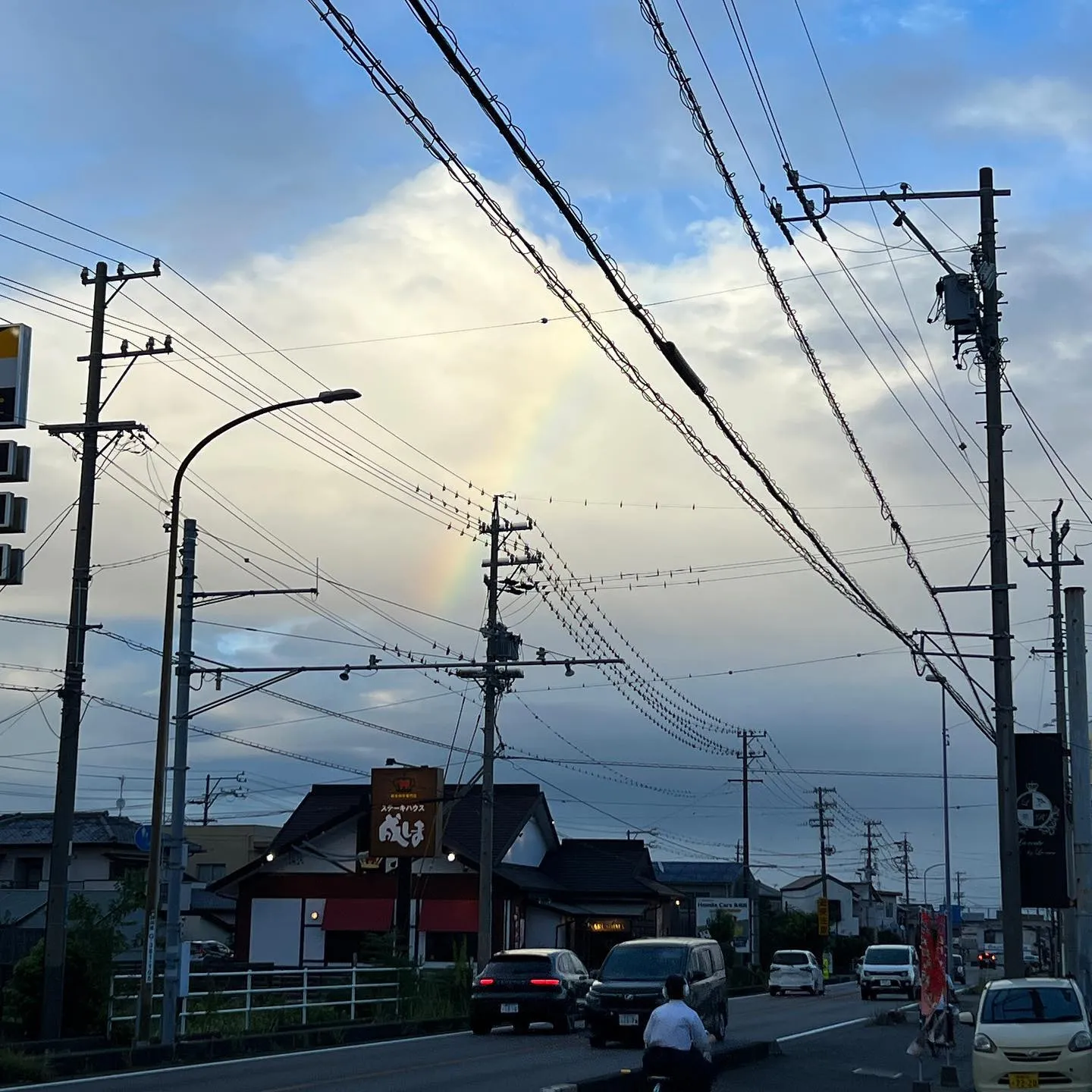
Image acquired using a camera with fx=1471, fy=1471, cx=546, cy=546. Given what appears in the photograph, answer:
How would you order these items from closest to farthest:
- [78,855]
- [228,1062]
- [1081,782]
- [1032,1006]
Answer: [1032,1006] < [228,1062] < [1081,782] < [78,855]

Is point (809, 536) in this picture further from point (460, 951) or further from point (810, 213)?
point (460, 951)

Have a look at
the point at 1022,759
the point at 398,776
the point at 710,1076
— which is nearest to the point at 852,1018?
the point at 398,776

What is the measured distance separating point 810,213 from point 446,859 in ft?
126

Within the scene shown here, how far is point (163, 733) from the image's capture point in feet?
86.6

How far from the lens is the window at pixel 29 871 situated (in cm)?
6047

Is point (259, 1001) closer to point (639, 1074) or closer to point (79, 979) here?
point (79, 979)

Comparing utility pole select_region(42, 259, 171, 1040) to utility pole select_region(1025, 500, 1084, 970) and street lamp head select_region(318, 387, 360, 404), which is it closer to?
street lamp head select_region(318, 387, 360, 404)

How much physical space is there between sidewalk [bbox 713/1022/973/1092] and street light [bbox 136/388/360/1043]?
8942mm

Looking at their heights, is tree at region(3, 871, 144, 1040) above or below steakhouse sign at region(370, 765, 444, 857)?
below

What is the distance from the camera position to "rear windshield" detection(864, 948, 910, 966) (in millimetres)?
51219

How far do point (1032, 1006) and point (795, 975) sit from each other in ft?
128

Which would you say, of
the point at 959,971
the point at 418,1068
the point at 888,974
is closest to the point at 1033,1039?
the point at 418,1068

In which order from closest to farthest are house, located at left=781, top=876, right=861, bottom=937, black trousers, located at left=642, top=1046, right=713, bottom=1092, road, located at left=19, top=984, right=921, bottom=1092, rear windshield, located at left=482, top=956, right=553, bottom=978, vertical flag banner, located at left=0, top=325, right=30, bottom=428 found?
1. black trousers, located at left=642, top=1046, right=713, bottom=1092
2. vertical flag banner, located at left=0, top=325, right=30, bottom=428
3. road, located at left=19, top=984, right=921, bottom=1092
4. rear windshield, located at left=482, top=956, right=553, bottom=978
5. house, located at left=781, top=876, right=861, bottom=937

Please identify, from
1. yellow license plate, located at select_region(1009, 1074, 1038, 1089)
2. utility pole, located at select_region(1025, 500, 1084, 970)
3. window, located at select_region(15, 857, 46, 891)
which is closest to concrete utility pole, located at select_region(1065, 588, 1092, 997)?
utility pole, located at select_region(1025, 500, 1084, 970)
